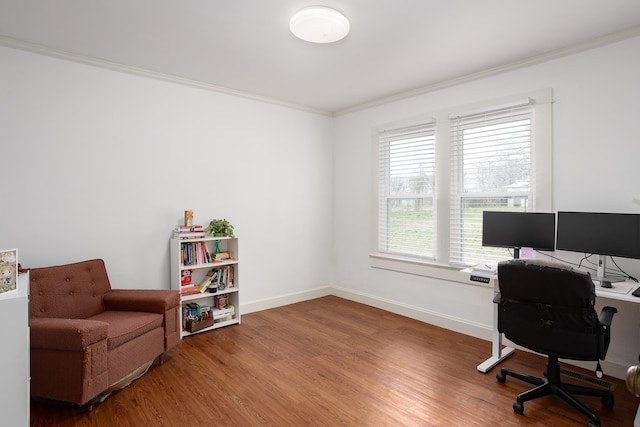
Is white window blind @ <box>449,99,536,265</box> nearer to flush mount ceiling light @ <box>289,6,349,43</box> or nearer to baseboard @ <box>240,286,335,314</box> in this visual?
flush mount ceiling light @ <box>289,6,349,43</box>

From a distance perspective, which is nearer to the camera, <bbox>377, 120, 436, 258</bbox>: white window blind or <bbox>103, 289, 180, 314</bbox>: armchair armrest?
<bbox>103, 289, 180, 314</bbox>: armchair armrest

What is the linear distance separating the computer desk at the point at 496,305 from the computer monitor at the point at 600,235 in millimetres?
159

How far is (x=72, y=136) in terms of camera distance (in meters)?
3.19

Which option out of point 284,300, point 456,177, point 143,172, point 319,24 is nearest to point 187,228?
point 143,172

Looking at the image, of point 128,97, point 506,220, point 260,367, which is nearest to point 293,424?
point 260,367

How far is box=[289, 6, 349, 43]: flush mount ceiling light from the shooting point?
2.40 meters

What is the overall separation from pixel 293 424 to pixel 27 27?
350 cm

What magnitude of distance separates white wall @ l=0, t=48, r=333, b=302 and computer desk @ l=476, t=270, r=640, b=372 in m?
2.60

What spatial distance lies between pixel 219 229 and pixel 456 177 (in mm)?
2670

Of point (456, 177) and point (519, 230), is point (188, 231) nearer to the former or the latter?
point (456, 177)

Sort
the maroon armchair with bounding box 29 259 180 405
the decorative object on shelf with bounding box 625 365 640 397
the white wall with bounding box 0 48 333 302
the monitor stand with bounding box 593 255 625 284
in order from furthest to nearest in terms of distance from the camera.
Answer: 1. the white wall with bounding box 0 48 333 302
2. the monitor stand with bounding box 593 255 625 284
3. the maroon armchair with bounding box 29 259 180 405
4. the decorative object on shelf with bounding box 625 365 640 397

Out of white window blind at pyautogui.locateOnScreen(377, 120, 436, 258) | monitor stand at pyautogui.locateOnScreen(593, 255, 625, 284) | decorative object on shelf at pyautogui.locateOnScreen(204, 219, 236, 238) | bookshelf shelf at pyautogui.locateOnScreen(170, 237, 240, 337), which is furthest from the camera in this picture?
white window blind at pyautogui.locateOnScreen(377, 120, 436, 258)

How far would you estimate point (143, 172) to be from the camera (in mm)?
3584

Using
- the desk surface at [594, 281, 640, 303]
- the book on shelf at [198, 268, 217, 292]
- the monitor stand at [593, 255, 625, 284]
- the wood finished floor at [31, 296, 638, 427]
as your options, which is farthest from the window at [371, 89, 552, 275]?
the book on shelf at [198, 268, 217, 292]
